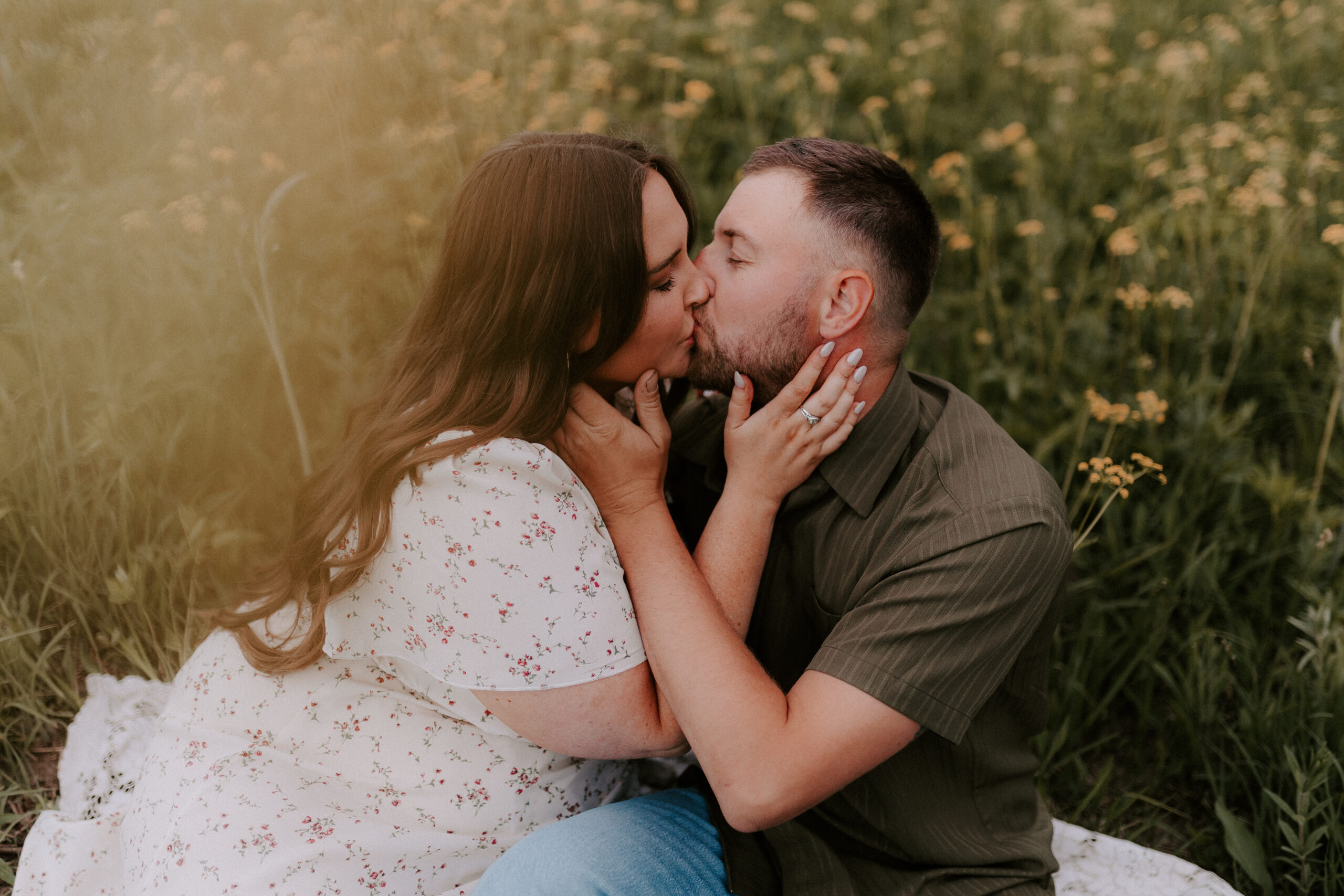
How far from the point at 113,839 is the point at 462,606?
1219 mm

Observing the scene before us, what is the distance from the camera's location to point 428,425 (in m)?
1.97

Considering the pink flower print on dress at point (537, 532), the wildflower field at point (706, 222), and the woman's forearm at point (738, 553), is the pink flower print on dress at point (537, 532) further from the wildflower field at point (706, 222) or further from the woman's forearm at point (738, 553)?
the wildflower field at point (706, 222)

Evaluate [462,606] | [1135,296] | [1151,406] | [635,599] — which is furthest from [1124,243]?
[462,606]

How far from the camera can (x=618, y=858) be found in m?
1.88

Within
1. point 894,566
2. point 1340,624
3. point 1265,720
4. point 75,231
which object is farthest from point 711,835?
point 75,231

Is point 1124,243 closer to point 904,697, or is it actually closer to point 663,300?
point 663,300

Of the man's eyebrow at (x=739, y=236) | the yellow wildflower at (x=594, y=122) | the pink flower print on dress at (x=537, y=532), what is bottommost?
the pink flower print on dress at (x=537, y=532)

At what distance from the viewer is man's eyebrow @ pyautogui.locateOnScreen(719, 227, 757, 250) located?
217cm

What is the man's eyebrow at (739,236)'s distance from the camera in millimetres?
2168

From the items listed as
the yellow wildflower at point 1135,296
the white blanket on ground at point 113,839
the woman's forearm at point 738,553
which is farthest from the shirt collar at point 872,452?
the yellow wildflower at point 1135,296

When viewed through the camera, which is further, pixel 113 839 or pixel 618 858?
pixel 113 839

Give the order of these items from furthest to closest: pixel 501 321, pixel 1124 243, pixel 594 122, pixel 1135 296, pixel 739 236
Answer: pixel 594 122 < pixel 1124 243 < pixel 1135 296 < pixel 739 236 < pixel 501 321

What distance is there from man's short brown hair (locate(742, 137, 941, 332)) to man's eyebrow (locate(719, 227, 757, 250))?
157mm

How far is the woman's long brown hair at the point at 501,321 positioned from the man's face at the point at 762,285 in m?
0.24
